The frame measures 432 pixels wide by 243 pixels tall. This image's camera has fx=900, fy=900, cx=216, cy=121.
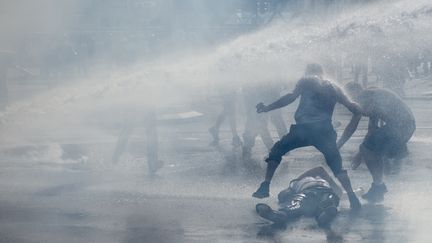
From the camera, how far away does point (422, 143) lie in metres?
15.0

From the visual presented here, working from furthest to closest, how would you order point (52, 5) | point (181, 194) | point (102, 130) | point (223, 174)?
point (52, 5) → point (102, 130) → point (223, 174) → point (181, 194)

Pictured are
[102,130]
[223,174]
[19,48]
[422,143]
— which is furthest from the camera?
[19,48]

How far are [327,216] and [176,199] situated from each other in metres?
2.22

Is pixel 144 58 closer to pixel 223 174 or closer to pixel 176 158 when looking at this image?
pixel 176 158

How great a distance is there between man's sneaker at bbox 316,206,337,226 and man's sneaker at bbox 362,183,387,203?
134 centimetres

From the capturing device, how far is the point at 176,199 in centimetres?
1045

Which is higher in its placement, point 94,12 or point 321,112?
point 321,112

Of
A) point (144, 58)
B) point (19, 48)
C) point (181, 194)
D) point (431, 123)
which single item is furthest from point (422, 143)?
point (19, 48)

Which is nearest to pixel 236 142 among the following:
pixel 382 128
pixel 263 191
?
pixel 382 128

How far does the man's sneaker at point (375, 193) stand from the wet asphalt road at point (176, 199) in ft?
0.37

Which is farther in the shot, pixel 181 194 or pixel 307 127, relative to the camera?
pixel 181 194

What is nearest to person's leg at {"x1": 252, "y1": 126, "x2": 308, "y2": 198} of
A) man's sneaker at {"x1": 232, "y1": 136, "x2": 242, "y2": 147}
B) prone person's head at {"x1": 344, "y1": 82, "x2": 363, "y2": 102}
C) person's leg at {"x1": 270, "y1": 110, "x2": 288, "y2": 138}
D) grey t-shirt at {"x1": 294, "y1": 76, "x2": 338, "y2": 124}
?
grey t-shirt at {"x1": 294, "y1": 76, "x2": 338, "y2": 124}

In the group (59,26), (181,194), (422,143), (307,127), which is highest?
(307,127)

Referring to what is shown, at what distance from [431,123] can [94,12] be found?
22975 mm
